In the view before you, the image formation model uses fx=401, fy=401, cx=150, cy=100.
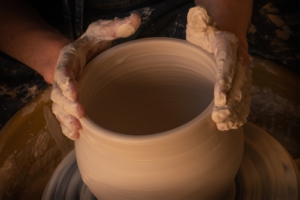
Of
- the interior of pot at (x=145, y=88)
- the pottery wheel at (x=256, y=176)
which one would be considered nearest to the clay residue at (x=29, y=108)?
the pottery wheel at (x=256, y=176)

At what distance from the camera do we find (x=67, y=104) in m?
0.88

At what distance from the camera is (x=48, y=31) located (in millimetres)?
1334

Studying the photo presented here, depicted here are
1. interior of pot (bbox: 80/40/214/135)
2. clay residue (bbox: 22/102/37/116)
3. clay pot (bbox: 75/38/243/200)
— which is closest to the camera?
clay pot (bbox: 75/38/243/200)

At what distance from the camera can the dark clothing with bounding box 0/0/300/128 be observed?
1487mm

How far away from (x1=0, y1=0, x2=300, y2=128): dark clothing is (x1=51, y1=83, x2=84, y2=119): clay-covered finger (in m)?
0.58

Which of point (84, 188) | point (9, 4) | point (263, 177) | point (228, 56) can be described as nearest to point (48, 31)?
point (9, 4)

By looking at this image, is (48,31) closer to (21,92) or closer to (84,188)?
(21,92)

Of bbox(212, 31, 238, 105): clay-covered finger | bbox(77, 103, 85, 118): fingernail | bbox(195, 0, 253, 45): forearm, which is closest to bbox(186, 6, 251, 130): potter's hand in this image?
bbox(212, 31, 238, 105): clay-covered finger

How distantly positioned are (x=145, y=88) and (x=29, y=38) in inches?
18.9

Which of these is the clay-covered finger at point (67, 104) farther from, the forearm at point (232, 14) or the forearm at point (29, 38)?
the forearm at point (232, 14)

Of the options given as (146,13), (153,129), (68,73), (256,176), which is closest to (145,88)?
(153,129)

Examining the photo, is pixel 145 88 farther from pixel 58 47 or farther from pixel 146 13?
pixel 146 13

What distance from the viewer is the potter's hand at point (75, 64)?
0.88m

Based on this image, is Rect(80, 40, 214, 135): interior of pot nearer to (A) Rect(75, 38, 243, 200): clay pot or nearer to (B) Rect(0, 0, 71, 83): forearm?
(A) Rect(75, 38, 243, 200): clay pot
